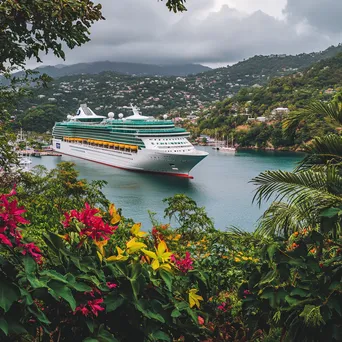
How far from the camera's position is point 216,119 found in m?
65.4

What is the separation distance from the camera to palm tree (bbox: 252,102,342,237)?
9.36ft

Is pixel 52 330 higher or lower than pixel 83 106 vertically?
lower

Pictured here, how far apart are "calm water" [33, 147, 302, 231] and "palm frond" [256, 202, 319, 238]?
11.4 meters

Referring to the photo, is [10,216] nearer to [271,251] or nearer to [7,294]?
[7,294]

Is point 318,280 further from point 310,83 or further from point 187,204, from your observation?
point 310,83

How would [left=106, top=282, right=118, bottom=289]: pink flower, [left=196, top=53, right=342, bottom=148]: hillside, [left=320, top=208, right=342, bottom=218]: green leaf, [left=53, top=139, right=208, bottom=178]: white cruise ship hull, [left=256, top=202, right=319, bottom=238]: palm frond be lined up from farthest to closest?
[left=196, top=53, right=342, bottom=148]: hillside → [left=53, top=139, right=208, bottom=178]: white cruise ship hull → [left=256, top=202, right=319, bottom=238]: palm frond → [left=320, top=208, right=342, bottom=218]: green leaf → [left=106, top=282, right=118, bottom=289]: pink flower

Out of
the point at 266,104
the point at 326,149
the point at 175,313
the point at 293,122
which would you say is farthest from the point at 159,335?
the point at 266,104

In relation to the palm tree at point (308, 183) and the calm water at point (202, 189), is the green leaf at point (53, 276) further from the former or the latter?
the calm water at point (202, 189)

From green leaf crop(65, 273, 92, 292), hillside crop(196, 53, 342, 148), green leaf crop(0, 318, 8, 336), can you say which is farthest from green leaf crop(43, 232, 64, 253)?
hillside crop(196, 53, 342, 148)

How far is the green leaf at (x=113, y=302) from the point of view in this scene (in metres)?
→ 1.65

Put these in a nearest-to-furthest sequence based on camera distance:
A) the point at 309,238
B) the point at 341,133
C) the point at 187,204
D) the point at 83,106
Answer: the point at 309,238 → the point at 341,133 → the point at 187,204 → the point at 83,106

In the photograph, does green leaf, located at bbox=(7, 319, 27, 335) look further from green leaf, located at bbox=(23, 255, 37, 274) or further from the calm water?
the calm water

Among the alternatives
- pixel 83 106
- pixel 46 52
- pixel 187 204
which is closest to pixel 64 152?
pixel 83 106

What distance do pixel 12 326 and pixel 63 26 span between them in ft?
6.80
